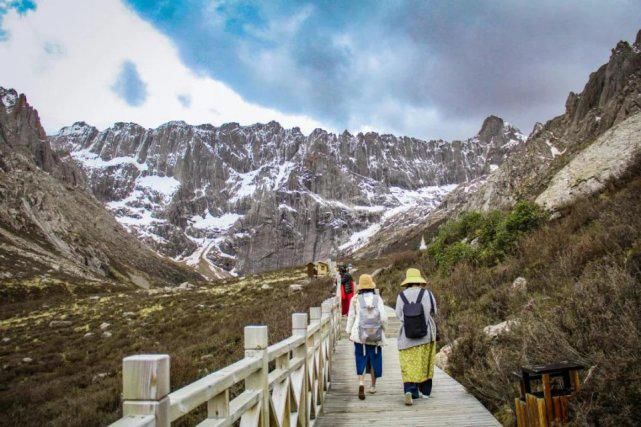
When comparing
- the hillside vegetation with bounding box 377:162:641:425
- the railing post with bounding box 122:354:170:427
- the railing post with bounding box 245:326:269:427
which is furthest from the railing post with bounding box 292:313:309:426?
the railing post with bounding box 122:354:170:427

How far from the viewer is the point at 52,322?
2677 cm

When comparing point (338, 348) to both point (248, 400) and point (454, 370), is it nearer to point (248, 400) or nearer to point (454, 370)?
point (454, 370)

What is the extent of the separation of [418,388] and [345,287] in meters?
7.77

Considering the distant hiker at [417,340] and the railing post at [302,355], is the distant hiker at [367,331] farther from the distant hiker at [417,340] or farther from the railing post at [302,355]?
the railing post at [302,355]

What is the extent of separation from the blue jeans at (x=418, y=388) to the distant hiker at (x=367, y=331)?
2.22ft

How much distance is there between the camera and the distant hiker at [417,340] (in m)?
6.59

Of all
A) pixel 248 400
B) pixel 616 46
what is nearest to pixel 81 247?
pixel 248 400

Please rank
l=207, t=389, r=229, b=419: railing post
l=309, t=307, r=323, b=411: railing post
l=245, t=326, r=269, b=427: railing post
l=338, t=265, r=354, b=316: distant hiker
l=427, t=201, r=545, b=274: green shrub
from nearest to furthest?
l=207, t=389, r=229, b=419: railing post, l=245, t=326, r=269, b=427: railing post, l=309, t=307, r=323, b=411: railing post, l=338, t=265, r=354, b=316: distant hiker, l=427, t=201, r=545, b=274: green shrub

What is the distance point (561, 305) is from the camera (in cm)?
666

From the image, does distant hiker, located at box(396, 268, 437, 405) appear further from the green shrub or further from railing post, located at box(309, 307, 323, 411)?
the green shrub

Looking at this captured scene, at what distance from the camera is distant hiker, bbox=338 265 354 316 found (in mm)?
14217

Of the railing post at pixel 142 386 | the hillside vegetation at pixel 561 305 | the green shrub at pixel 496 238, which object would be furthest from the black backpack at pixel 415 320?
the green shrub at pixel 496 238

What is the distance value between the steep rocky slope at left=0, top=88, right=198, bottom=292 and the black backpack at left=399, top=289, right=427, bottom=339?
50049 millimetres

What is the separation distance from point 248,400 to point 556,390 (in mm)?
2873
